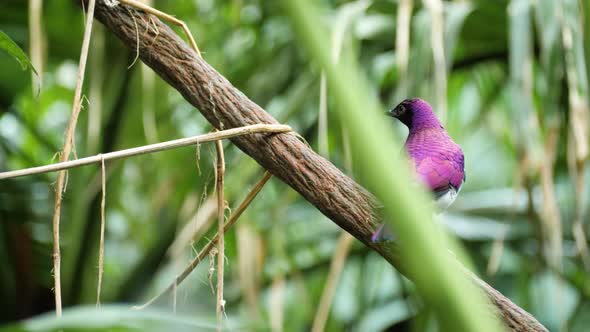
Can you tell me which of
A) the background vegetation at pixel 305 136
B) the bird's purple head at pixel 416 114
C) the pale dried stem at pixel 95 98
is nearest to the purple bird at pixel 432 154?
the bird's purple head at pixel 416 114

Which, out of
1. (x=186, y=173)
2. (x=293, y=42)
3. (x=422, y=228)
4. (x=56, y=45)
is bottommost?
(x=422, y=228)

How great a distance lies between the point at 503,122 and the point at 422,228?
1775 mm

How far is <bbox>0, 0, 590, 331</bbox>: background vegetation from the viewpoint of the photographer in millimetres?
1042

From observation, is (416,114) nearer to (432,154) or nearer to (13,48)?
(432,154)

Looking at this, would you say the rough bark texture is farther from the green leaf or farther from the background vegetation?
the background vegetation

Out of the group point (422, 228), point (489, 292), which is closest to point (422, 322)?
point (489, 292)

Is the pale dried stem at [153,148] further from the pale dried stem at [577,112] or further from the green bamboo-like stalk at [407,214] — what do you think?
the pale dried stem at [577,112]

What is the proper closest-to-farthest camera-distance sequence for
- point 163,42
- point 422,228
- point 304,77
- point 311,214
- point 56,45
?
point 422,228 → point 163,42 → point 304,77 → point 56,45 → point 311,214

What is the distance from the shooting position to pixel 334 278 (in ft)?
3.43

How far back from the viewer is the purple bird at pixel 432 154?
1.88 ft

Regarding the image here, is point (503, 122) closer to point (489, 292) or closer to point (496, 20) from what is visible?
point (496, 20)

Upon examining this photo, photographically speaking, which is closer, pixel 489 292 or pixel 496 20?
pixel 489 292

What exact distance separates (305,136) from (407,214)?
1254 mm

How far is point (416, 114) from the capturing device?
0.64 metres
